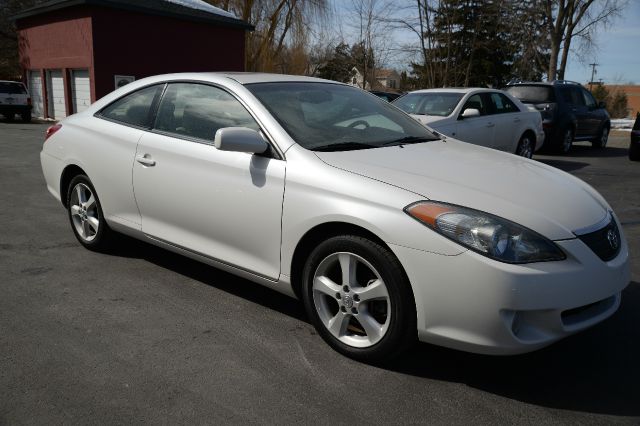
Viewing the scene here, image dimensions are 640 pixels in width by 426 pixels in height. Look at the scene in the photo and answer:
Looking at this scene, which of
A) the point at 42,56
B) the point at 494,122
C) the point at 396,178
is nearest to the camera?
the point at 396,178

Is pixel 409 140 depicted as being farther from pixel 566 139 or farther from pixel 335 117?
pixel 566 139

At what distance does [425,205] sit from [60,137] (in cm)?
360

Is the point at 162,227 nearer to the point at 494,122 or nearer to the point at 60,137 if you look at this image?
the point at 60,137

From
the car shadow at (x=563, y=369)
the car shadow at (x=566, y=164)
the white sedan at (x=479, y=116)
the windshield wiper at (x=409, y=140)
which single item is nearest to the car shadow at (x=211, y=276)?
the car shadow at (x=563, y=369)

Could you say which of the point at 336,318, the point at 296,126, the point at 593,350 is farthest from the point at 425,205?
the point at 593,350

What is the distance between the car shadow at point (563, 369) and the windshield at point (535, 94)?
418 inches

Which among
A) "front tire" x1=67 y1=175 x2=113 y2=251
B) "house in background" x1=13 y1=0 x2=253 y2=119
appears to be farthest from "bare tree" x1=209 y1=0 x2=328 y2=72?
"front tire" x1=67 y1=175 x2=113 y2=251

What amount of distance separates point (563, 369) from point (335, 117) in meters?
2.07

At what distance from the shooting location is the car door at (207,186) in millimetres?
3309

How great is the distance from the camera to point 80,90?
21281 millimetres

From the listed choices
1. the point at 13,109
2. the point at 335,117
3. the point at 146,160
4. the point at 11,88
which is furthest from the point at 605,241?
the point at 11,88

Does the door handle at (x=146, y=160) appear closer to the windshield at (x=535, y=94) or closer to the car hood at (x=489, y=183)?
the car hood at (x=489, y=183)

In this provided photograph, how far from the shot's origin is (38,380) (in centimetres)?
275

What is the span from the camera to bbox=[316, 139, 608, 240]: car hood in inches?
108
